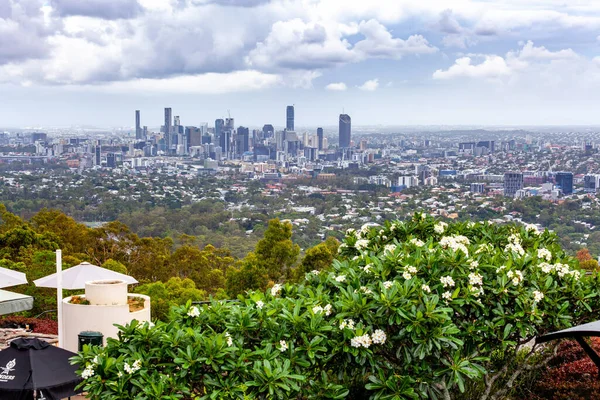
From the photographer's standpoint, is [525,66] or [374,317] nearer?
[374,317]

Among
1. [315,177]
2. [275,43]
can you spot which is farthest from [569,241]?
[275,43]

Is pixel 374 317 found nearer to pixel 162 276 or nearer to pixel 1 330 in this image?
pixel 1 330

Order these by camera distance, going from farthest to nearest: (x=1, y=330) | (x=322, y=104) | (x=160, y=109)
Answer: (x=160, y=109) < (x=322, y=104) < (x=1, y=330)

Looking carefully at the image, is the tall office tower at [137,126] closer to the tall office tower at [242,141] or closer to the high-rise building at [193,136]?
the high-rise building at [193,136]

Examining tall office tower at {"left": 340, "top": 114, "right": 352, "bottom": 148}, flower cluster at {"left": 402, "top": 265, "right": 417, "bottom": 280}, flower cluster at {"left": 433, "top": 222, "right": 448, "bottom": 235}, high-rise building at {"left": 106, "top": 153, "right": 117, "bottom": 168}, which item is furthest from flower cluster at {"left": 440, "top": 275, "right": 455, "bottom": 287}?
tall office tower at {"left": 340, "top": 114, "right": 352, "bottom": 148}

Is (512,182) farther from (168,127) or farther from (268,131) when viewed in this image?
(168,127)

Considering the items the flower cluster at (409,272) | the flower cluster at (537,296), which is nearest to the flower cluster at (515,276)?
the flower cluster at (537,296)

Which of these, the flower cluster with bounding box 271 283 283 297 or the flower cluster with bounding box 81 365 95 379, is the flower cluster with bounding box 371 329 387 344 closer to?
the flower cluster with bounding box 271 283 283 297
